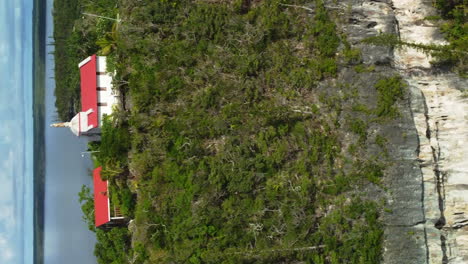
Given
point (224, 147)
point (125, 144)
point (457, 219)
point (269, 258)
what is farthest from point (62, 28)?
point (457, 219)

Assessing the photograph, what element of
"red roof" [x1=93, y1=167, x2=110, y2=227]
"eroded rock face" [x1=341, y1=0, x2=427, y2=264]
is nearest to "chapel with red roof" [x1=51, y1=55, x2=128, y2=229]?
"red roof" [x1=93, y1=167, x2=110, y2=227]

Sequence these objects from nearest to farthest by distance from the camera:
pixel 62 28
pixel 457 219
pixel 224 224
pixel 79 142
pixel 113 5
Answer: pixel 224 224 < pixel 457 219 < pixel 113 5 < pixel 79 142 < pixel 62 28

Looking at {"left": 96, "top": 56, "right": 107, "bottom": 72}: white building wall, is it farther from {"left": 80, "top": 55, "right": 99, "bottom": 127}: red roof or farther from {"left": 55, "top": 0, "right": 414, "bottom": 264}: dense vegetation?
{"left": 55, "top": 0, "right": 414, "bottom": 264}: dense vegetation

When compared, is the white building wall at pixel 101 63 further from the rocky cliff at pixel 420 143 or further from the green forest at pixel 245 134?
the rocky cliff at pixel 420 143

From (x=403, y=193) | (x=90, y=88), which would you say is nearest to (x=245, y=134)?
(x=403, y=193)

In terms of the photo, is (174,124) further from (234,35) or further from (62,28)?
(62,28)

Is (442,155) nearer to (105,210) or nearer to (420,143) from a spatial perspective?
(420,143)

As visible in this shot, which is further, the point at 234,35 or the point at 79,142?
the point at 79,142
